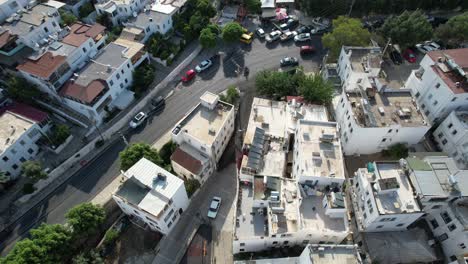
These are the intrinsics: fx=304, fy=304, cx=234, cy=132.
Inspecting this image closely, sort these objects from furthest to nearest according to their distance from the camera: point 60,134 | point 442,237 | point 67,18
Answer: point 67,18, point 60,134, point 442,237

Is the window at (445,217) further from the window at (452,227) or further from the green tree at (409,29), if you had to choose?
the green tree at (409,29)

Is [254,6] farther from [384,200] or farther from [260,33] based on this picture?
[384,200]

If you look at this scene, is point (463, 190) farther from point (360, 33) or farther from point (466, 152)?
point (360, 33)


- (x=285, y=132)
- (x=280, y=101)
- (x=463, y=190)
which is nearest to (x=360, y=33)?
(x=280, y=101)

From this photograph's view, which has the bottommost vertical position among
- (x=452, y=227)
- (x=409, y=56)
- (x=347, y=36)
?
(x=452, y=227)

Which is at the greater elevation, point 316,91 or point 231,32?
point 231,32

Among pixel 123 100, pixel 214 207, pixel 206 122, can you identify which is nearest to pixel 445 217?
pixel 214 207

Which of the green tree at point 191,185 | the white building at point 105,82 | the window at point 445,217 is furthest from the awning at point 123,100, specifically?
the window at point 445,217

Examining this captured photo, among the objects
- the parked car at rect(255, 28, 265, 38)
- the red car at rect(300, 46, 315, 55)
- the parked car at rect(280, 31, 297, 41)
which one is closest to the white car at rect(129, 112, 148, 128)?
the parked car at rect(255, 28, 265, 38)
